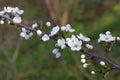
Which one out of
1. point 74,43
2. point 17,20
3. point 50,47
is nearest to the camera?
point 74,43

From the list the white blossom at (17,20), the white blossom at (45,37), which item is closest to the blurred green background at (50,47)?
the white blossom at (17,20)

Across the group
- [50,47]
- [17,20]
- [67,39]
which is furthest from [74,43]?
[50,47]

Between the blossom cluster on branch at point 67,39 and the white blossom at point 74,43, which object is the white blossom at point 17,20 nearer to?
the blossom cluster on branch at point 67,39

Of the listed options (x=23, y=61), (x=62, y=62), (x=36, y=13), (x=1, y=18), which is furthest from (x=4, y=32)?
(x=1, y=18)

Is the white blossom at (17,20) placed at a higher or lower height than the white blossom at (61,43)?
higher

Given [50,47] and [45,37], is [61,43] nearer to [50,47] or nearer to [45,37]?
[45,37]

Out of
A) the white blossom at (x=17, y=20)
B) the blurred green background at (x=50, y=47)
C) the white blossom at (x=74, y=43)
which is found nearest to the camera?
the white blossom at (x=74, y=43)
